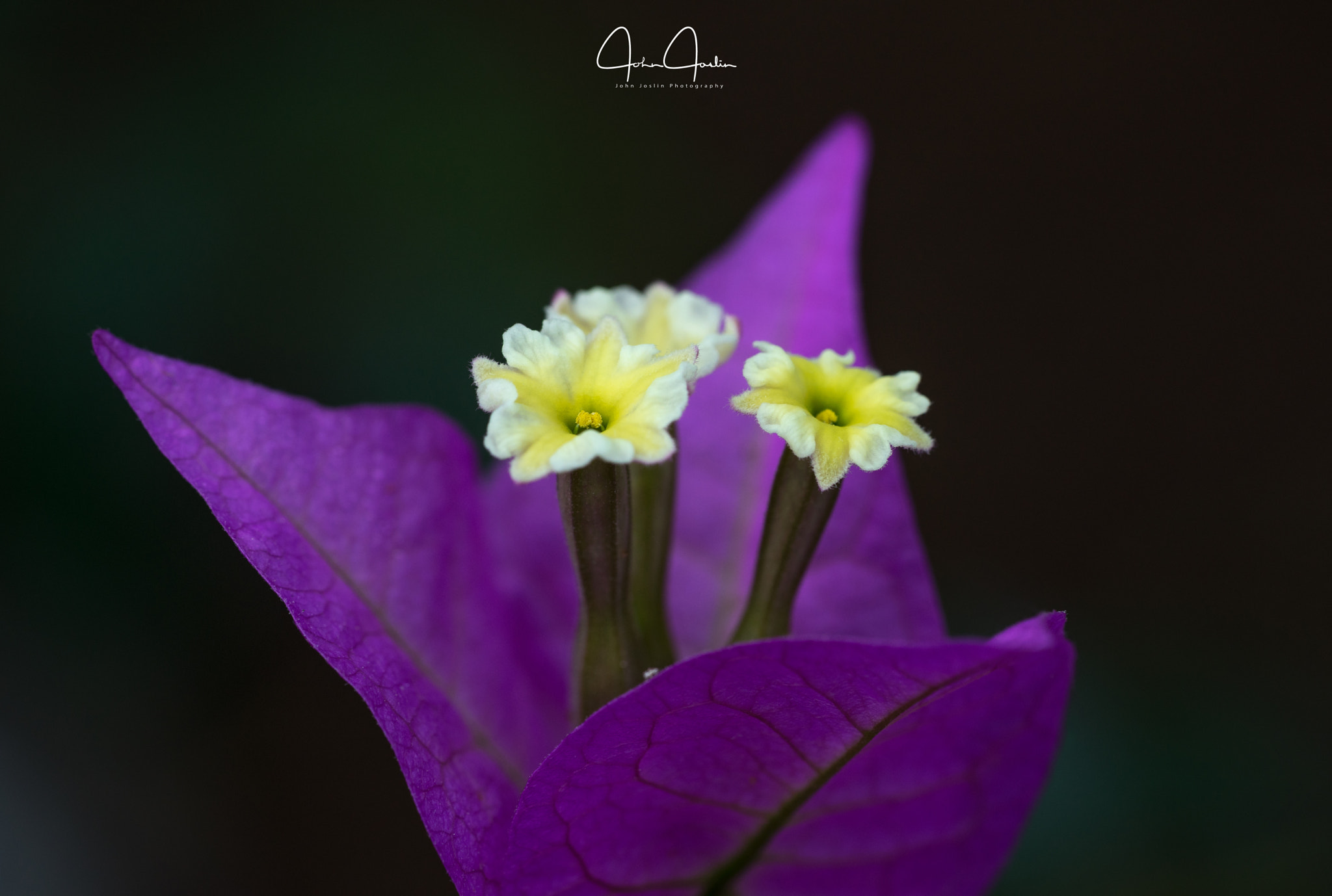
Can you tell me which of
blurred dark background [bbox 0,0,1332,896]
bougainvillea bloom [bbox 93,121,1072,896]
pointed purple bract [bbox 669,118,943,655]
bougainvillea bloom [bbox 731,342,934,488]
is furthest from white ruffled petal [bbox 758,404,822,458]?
blurred dark background [bbox 0,0,1332,896]

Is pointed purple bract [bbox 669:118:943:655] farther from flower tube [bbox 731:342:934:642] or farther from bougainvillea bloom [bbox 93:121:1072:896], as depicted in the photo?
flower tube [bbox 731:342:934:642]

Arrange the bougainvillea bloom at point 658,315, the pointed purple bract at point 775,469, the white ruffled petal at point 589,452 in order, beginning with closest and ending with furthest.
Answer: the white ruffled petal at point 589,452 → the bougainvillea bloom at point 658,315 → the pointed purple bract at point 775,469

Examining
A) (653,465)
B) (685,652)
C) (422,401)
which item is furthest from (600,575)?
(422,401)

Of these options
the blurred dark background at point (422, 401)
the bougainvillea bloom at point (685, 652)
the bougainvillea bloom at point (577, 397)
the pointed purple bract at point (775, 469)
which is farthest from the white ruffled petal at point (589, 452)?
the blurred dark background at point (422, 401)

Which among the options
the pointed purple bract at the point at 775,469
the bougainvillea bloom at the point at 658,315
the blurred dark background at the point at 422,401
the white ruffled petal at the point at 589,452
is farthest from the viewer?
the blurred dark background at the point at 422,401

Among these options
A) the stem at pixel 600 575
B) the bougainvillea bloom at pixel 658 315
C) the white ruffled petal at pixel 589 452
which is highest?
the bougainvillea bloom at pixel 658 315

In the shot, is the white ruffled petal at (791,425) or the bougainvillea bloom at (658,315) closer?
the white ruffled petal at (791,425)

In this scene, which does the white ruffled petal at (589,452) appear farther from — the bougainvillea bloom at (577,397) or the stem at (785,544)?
the stem at (785,544)

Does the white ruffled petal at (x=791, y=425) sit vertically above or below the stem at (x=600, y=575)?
above
